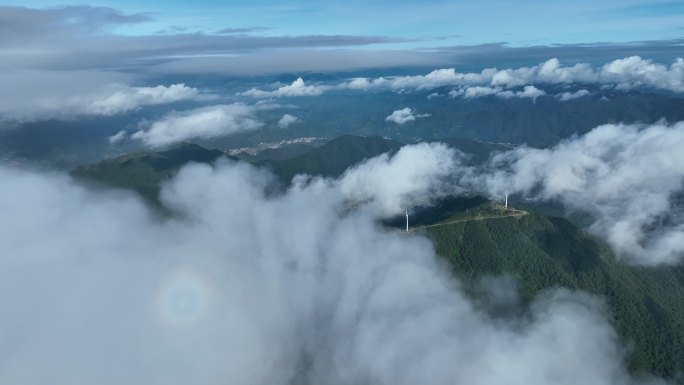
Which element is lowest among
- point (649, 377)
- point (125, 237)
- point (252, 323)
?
point (649, 377)

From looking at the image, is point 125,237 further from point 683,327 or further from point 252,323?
point 683,327

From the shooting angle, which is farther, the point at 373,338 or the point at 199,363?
the point at 373,338

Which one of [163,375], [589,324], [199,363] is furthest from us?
[589,324]

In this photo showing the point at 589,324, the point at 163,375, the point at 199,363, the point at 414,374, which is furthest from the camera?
the point at 589,324

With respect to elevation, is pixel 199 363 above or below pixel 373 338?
above

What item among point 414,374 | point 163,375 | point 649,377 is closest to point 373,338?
point 414,374

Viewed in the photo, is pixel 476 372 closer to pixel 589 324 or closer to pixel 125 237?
pixel 589 324

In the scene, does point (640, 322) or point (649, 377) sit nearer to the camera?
point (649, 377)

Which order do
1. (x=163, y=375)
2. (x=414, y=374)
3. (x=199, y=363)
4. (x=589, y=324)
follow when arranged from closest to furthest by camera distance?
(x=163, y=375), (x=199, y=363), (x=414, y=374), (x=589, y=324)

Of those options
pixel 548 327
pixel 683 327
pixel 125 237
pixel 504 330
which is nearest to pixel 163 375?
pixel 125 237
